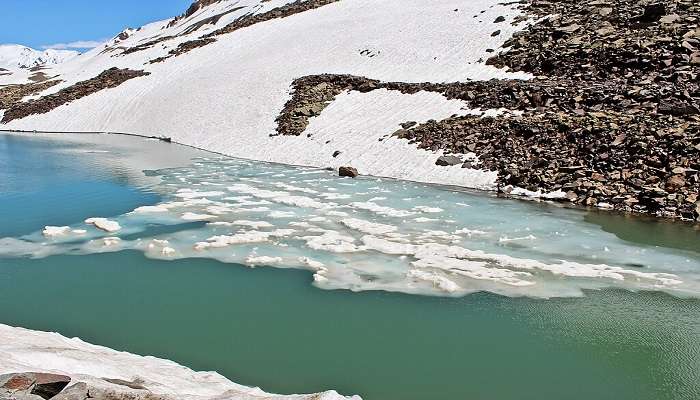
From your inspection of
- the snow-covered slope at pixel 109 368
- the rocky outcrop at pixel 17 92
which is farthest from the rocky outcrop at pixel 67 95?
the snow-covered slope at pixel 109 368

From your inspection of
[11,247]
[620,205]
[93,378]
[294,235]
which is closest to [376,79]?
[620,205]

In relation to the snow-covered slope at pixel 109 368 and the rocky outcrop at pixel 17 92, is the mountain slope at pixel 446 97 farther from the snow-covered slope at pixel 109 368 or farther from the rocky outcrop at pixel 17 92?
the snow-covered slope at pixel 109 368

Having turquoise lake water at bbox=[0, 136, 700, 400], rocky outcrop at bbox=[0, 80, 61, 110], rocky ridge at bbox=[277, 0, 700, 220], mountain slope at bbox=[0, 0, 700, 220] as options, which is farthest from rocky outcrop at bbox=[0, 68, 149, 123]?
turquoise lake water at bbox=[0, 136, 700, 400]

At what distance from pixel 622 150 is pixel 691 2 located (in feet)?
64.8

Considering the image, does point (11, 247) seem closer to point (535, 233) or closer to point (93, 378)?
point (93, 378)

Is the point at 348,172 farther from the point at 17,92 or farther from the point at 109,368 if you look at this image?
the point at 17,92

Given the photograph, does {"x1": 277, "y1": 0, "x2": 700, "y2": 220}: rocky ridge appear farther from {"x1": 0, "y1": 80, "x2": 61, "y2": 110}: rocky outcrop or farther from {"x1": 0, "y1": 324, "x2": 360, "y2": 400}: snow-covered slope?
{"x1": 0, "y1": 80, "x2": 61, "y2": 110}: rocky outcrop

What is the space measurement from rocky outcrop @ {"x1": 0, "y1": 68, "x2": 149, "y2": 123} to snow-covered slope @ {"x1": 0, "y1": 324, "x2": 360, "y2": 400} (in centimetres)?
4839

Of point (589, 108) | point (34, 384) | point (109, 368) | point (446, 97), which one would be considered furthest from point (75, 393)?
point (446, 97)

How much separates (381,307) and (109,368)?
174 inches

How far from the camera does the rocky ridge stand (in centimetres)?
1727

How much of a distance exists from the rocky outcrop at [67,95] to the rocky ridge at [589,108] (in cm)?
2341

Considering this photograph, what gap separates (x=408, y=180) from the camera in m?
22.4

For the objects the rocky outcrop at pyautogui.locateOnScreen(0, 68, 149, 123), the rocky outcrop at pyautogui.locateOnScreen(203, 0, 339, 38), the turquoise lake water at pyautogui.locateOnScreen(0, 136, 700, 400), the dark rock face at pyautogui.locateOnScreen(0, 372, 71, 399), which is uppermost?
the rocky outcrop at pyautogui.locateOnScreen(203, 0, 339, 38)
